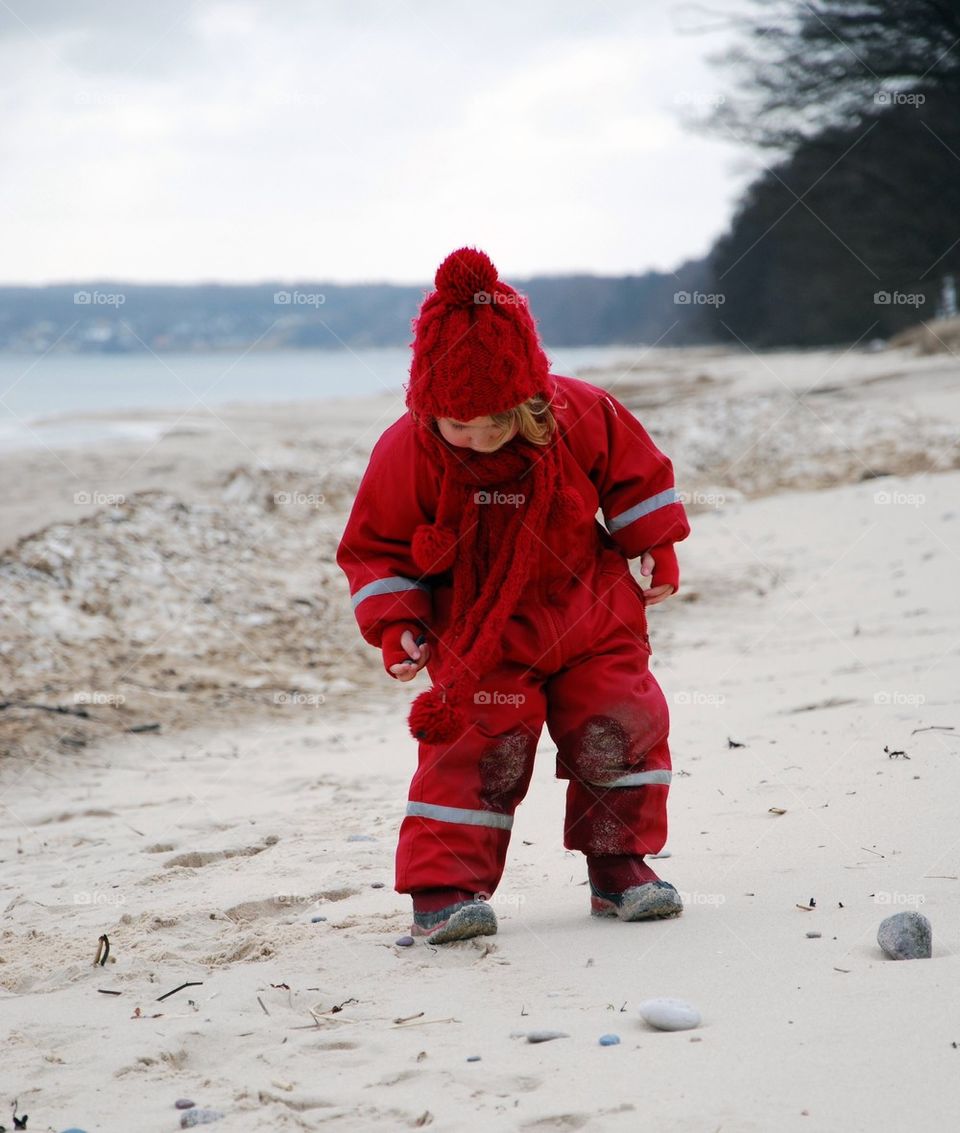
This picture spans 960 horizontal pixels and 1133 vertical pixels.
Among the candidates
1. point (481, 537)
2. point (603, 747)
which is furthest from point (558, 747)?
point (481, 537)

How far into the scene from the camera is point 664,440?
1260cm

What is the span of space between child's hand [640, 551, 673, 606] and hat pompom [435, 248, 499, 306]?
705 mm

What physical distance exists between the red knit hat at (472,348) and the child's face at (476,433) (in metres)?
0.04

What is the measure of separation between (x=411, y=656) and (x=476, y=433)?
0.51 meters

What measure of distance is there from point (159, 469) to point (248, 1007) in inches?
258

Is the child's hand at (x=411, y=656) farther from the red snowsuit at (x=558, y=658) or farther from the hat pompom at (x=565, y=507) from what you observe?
the hat pompom at (x=565, y=507)

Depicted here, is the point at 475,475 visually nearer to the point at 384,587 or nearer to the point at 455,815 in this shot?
the point at 384,587

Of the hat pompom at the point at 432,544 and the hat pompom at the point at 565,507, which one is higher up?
the hat pompom at the point at 565,507

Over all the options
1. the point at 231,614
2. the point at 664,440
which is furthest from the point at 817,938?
the point at 664,440

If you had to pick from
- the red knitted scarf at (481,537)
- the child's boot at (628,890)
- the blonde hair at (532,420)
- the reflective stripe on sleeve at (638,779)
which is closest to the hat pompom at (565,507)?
the red knitted scarf at (481,537)

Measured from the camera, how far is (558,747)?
287cm

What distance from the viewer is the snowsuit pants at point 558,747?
2812 millimetres

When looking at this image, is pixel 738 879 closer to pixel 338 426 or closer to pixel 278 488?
pixel 278 488

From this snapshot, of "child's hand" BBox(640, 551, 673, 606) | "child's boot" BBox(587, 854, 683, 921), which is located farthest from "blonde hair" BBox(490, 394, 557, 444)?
"child's boot" BBox(587, 854, 683, 921)
